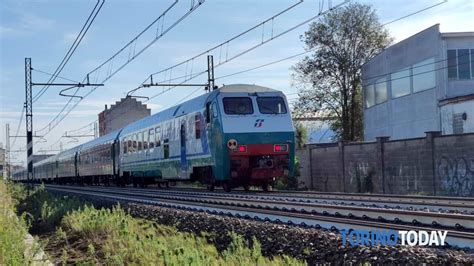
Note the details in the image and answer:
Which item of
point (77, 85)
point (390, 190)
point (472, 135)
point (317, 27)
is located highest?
point (317, 27)

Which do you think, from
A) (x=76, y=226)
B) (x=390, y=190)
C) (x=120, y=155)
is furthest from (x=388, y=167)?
(x=120, y=155)

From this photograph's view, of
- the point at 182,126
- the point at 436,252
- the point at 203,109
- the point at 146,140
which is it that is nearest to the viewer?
the point at 436,252

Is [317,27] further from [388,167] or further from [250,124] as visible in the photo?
[250,124]

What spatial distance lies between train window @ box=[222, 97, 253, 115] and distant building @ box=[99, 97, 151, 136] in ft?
280

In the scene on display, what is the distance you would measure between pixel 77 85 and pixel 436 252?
2575 cm

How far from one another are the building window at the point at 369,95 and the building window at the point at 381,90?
70 centimetres

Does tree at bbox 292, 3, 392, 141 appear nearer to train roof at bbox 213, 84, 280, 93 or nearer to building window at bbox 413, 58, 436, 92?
building window at bbox 413, 58, 436, 92

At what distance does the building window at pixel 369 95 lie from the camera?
43781 millimetres

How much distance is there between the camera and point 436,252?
6.57 meters

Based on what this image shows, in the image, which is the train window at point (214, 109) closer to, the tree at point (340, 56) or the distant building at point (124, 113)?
the tree at point (340, 56)

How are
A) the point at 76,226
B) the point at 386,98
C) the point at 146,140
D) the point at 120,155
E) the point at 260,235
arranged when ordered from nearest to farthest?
1. the point at 260,235
2. the point at 76,226
3. the point at 146,140
4. the point at 120,155
5. the point at 386,98

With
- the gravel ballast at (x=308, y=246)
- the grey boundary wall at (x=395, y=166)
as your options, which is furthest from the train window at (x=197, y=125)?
the gravel ballast at (x=308, y=246)

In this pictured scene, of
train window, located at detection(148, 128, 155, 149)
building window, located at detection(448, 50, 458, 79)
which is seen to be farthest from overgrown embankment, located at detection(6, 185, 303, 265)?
building window, located at detection(448, 50, 458, 79)

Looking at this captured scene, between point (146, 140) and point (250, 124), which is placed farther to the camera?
point (146, 140)
